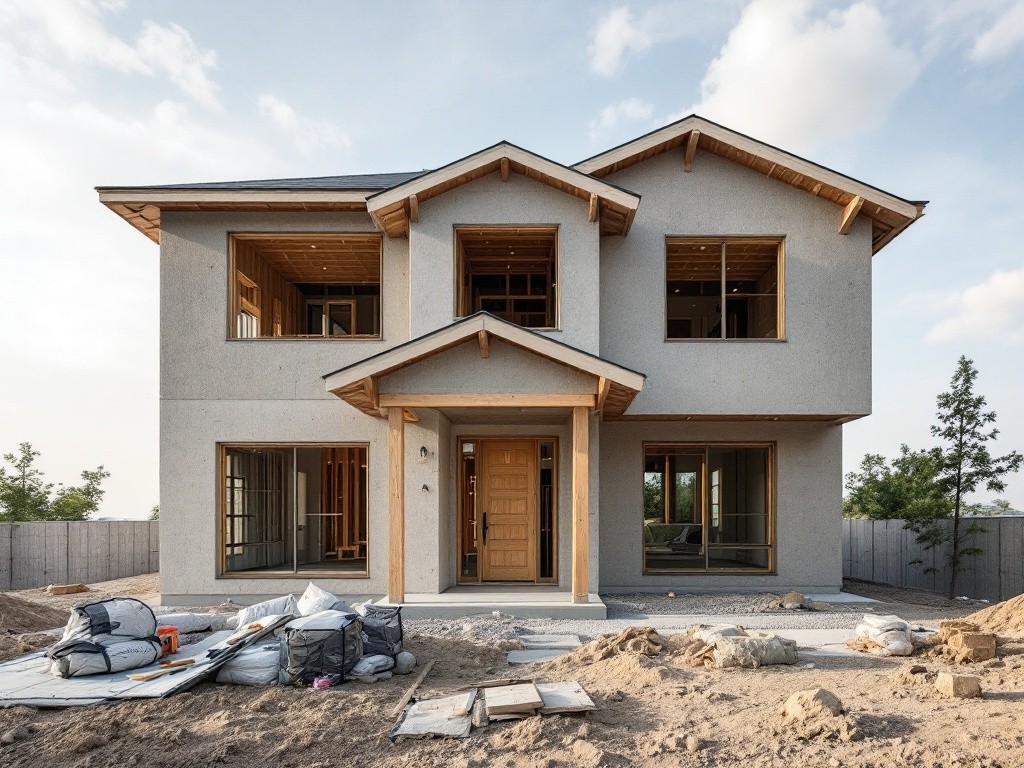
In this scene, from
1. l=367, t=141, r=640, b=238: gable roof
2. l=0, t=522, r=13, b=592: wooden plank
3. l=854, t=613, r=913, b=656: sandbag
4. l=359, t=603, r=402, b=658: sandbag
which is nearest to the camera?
l=359, t=603, r=402, b=658: sandbag

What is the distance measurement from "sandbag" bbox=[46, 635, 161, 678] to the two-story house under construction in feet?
13.5

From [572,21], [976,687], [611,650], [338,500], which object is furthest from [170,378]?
[976,687]

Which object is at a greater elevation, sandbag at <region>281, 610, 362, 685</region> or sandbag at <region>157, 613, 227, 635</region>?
sandbag at <region>281, 610, 362, 685</region>

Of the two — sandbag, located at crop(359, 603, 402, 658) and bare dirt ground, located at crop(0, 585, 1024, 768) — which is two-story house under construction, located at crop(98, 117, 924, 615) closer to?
sandbag, located at crop(359, 603, 402, 658)

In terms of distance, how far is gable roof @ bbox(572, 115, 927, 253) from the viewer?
1148cm

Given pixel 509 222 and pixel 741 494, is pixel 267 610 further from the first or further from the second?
pixel 741 494

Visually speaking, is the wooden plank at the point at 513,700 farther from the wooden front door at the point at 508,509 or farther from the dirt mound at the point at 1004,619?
the wooden front door at the point at 508,509

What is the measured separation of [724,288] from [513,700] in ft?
26.8

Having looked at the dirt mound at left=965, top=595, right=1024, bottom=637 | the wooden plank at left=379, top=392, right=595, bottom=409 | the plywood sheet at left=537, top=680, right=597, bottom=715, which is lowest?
the dirt mound at left=965, top=595, right=1024, bottom=637

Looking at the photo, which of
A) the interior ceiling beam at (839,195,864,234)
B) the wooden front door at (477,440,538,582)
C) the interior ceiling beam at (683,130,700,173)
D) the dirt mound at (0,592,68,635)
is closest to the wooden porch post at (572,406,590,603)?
the wooden front door at (477,440,538,582)

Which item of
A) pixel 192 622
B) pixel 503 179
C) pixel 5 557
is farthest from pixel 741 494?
pixel 5 557

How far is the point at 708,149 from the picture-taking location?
12.1m

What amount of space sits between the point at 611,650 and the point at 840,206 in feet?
28.3

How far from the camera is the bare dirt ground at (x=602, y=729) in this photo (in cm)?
488
